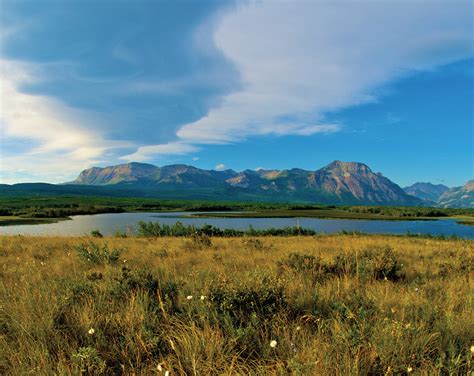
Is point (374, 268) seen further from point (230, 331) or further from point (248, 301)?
point (230, 331)

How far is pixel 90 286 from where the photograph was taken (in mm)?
5516

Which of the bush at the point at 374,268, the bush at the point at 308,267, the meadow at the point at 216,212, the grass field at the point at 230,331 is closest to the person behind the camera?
the grass field at the point at 230,331

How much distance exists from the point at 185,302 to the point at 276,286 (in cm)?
151

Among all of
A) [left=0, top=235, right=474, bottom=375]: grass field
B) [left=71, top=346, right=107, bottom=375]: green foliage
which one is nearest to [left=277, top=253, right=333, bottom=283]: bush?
[left=0, top=235, right=474, bottom=375]: grass field

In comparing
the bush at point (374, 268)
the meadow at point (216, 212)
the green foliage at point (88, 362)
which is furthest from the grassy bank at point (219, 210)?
the green foliage at point (88, 362)

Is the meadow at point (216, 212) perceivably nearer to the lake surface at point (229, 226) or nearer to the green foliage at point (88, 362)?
the lake surface at point (229, 226)

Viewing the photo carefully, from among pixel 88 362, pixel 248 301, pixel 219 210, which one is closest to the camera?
pixel 88 362

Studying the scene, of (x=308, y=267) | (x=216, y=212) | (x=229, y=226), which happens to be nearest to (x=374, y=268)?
(x=308, y=267)

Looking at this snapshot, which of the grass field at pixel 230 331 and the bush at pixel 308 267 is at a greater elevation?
the grass field at pixel 230 331

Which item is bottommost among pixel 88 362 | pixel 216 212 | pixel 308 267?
pixel 216 212

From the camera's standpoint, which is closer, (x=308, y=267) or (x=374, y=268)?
(x=374, y=268)

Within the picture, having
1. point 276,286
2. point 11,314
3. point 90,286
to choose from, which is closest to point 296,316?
point 276,286

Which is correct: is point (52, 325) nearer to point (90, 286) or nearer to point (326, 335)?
point (90, 286)

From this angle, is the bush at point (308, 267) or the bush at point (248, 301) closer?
the bush at point (248, 301)
